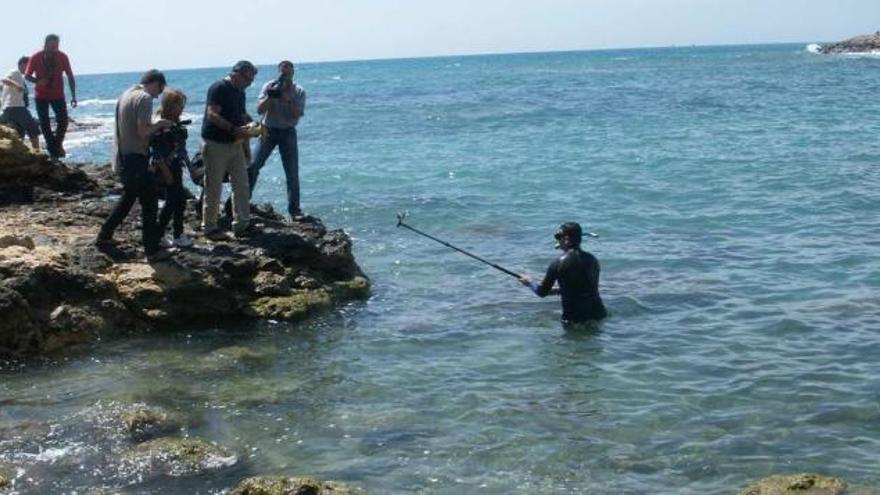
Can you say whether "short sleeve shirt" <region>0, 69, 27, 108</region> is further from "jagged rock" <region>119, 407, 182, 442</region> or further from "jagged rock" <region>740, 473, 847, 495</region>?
"jagged rock" <region>740, 473, 847, 495</region>

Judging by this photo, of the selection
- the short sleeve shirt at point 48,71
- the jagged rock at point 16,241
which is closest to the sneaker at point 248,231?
the jagged rock at point 16,241

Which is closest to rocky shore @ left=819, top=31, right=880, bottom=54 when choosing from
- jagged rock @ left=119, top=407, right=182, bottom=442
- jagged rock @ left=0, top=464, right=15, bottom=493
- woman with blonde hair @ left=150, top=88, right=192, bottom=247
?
woman with blonde hair @ left=150, top=88, right=192, bottom=247

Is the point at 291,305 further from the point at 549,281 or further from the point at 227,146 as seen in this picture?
the point at 549,281

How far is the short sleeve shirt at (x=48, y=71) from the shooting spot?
15.1 metres

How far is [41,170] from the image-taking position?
41.9 ft

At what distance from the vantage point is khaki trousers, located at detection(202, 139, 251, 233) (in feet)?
35.6

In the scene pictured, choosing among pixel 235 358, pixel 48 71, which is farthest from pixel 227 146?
pixel 48 71

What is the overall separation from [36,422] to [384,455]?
263 centimetres

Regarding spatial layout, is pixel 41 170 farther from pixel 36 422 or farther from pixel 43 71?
pixel 36 422

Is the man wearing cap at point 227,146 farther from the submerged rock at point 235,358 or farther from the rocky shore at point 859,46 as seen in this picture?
the rocky shore at point 859,46

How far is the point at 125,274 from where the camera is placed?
10.2 metres

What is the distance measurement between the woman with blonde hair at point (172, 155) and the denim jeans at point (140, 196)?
17 cm

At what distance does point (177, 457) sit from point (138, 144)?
391cm

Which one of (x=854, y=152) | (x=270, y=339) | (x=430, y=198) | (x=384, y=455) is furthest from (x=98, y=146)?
(x=384, y=455)
